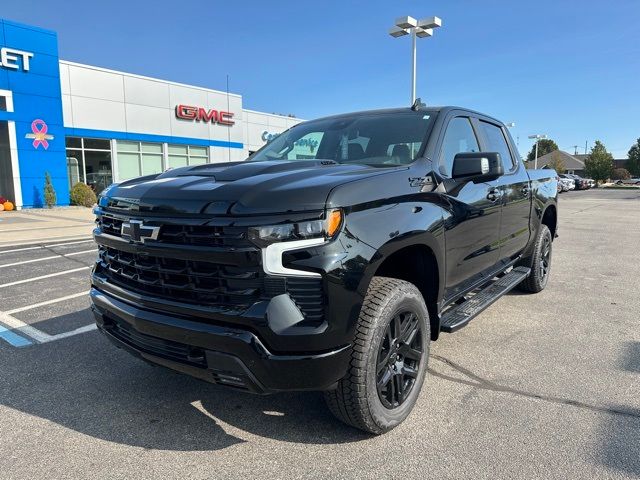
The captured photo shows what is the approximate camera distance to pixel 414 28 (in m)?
15.8

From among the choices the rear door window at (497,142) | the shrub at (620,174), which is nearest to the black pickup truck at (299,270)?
the rear door window at (497,142)

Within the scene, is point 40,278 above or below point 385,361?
below

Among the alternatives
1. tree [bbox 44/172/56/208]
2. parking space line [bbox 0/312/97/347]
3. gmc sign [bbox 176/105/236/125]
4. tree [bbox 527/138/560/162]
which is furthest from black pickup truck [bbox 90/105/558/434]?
tree [bbox 527/138/560/162]

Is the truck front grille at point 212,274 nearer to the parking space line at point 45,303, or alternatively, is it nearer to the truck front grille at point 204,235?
the truck front grille at point 204,235

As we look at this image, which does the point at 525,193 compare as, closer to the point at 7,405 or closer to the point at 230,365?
the point at 230,365

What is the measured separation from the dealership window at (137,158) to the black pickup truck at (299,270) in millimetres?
20190

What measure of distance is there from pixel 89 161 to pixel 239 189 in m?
21.2

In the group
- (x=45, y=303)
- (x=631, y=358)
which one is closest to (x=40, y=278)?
(x=45, y=303)

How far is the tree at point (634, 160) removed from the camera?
77363mm

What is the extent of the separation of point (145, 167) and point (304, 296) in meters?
22.5

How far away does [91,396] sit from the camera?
311 cm

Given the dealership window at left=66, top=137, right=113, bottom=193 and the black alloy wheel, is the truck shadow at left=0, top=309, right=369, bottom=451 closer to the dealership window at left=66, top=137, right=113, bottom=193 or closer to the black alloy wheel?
the black alloy wheel

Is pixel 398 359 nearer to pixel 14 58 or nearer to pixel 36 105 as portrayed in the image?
pixel 36 105

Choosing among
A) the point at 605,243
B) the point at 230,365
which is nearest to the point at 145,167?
the point at 605,243
